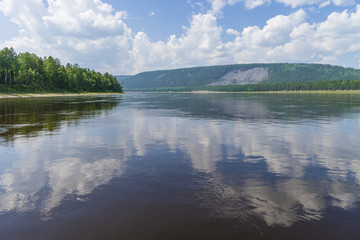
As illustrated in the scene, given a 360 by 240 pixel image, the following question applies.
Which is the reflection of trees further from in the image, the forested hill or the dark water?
the forested hill

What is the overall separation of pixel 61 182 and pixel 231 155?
10.7 m

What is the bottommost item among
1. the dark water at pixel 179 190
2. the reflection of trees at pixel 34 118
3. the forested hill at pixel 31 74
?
the dark water at pixel 179 190

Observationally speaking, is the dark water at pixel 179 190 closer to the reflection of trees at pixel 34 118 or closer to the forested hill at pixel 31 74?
the reflection of trees at pixel 34 118

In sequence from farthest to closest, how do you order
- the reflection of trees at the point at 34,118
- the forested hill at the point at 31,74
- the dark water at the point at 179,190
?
the forested hill at the point at 31,74 < the reflection of trees at the point at 34,118 < the dark water at the point at 179,190

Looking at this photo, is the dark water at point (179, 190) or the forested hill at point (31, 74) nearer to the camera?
the dark water at point (179, 190)

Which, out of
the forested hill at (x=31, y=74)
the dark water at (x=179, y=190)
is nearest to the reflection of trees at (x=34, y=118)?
the dark water at (x=179, y=190)

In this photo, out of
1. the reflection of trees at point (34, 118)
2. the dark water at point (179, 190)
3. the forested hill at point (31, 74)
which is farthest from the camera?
the forested hill at point (31, 74)

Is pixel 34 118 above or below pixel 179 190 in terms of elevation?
above

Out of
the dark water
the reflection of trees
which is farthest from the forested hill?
the dark water

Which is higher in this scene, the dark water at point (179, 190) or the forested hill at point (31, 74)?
the forested hill at point (31, 74)

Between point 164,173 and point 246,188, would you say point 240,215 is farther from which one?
point 164,173

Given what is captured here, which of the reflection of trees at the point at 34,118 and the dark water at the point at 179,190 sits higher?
the reflection of trees at the point at 34,118

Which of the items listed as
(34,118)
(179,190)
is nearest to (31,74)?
(34,118)

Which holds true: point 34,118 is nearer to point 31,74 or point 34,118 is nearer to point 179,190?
point 179,190
